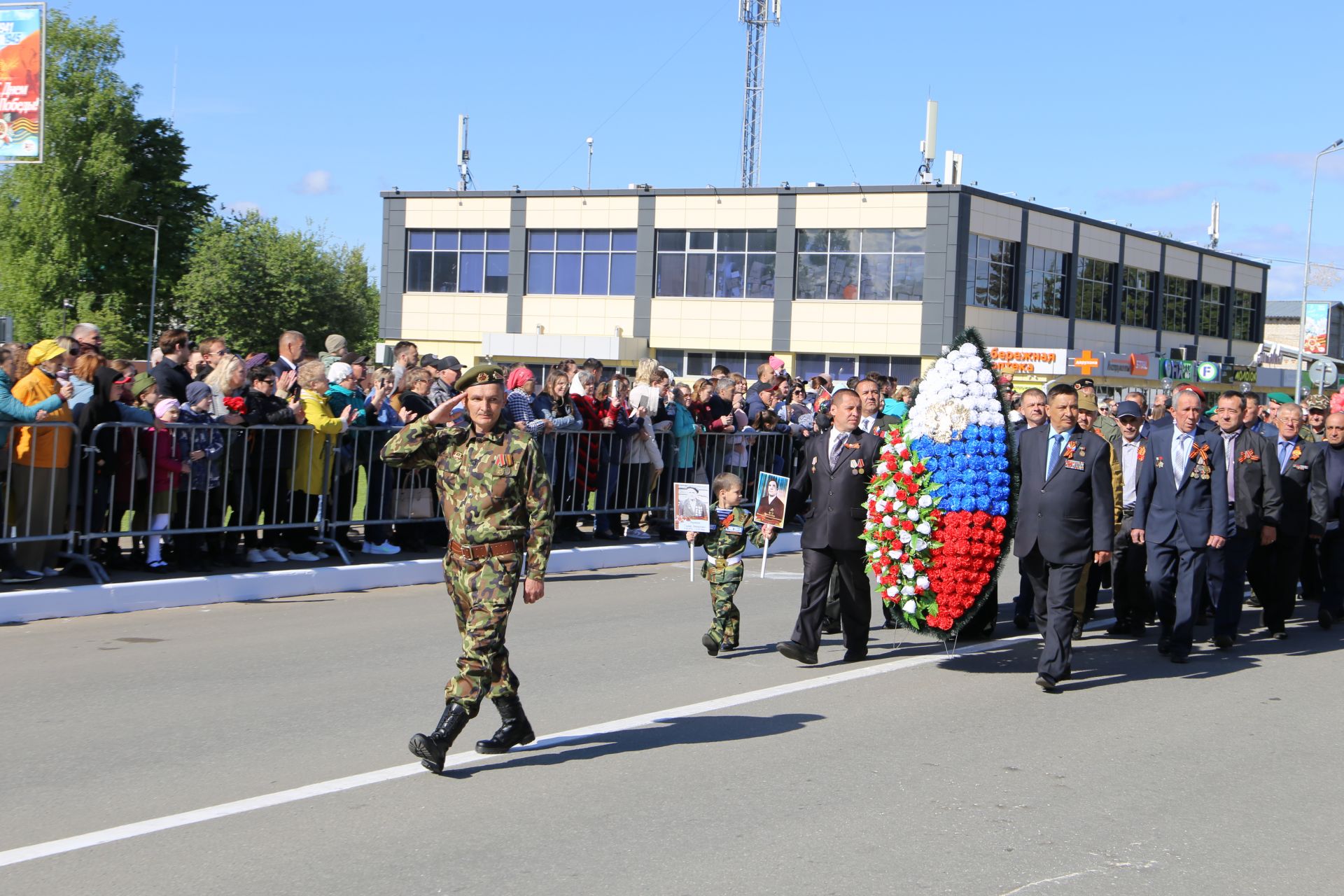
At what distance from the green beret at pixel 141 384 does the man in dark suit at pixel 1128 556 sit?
8.56 meters

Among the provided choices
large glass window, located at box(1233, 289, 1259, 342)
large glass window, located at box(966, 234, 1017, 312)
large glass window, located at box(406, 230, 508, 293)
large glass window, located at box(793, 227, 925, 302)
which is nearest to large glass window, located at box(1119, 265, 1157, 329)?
large glass window, located at box(966, 234, 1017, 312)

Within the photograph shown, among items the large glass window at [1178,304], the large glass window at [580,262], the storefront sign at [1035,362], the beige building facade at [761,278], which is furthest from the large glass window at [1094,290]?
the large glass window at [580,262]

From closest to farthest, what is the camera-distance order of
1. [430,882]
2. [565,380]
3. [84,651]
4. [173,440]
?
[430,882]
[84,651]
[173,440]
[565,380]

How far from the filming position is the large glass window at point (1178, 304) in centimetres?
5931

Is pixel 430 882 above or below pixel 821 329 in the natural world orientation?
below

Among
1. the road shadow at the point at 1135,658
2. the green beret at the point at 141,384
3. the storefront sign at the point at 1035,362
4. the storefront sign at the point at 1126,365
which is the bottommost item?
the road shadow at the point at 1135,658

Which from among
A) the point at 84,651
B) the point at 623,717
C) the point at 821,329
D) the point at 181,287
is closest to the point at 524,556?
the point at 623,717

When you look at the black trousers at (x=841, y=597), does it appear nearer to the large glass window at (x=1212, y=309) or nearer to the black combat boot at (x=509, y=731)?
the black combat boot at (x=509, y=731)

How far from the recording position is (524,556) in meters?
6.51

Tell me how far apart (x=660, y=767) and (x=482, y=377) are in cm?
208

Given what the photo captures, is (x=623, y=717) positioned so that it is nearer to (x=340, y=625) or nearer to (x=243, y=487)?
(x=340, y=625)

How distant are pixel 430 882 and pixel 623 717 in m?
2.75

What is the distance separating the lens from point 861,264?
46.7 meters

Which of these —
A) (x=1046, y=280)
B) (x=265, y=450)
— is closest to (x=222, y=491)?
(x=265, y=450)
